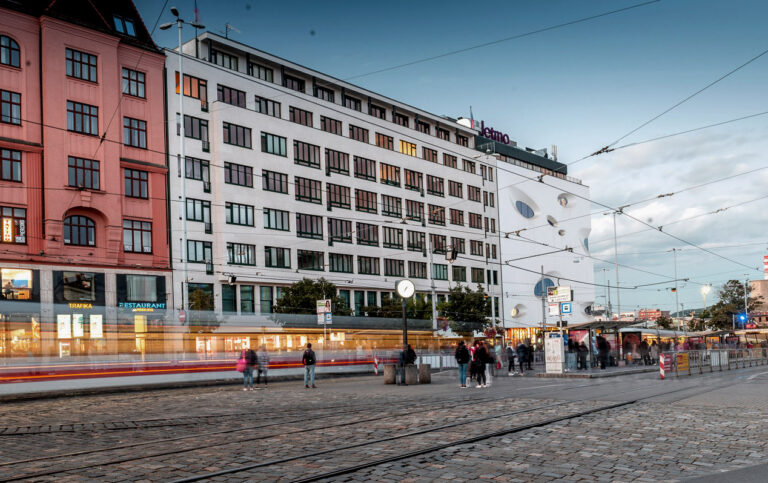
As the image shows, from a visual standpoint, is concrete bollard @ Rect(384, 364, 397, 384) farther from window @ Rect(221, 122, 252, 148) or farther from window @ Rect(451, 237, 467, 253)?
window @ Rect(451, 237, 467, 253)

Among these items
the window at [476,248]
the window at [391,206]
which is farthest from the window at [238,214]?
the window at [476,248]

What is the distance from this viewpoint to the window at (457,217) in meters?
74.1

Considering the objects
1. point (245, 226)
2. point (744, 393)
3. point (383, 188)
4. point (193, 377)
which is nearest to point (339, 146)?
point (383, 188)

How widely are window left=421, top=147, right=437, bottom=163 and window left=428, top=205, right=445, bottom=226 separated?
4903 mm

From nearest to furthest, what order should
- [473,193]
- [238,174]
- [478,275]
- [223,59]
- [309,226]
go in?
1. [238,174]
2. [223,59]
3. [309,226]
4. [478,275]
5. [473,193]

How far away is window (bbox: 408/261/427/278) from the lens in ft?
222

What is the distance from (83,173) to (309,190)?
20.3 metres

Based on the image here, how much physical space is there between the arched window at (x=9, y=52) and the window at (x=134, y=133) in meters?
6.83

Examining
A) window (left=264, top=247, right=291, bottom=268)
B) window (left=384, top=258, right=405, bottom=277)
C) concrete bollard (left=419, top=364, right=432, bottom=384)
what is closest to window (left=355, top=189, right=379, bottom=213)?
window (left=384, top=258, right=405, bottom=277)

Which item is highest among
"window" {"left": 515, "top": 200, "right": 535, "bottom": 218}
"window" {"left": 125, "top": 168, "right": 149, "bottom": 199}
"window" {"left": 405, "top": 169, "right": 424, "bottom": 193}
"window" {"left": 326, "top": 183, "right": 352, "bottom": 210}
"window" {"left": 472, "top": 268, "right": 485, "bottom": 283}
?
"window" {"left": 405, "top": 169, "right": 424, "bottom": 193}

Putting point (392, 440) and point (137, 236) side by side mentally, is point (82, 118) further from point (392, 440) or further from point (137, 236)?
point (392, 440)

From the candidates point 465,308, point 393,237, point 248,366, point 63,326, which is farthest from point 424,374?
point 393,237

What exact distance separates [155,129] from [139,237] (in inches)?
277

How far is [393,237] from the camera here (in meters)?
66.1
